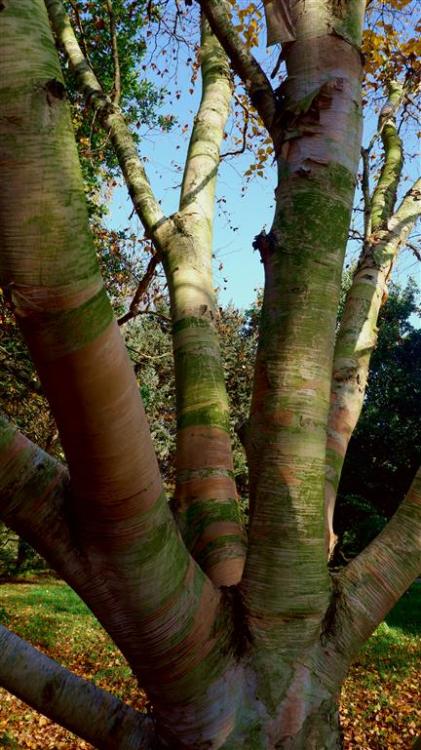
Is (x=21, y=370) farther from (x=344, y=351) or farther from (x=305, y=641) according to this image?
(x=305, y=641)

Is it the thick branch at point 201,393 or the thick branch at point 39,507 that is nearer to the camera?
the thick branch at point 39,507

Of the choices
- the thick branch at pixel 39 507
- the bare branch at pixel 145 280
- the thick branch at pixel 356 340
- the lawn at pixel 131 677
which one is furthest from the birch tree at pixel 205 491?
the lawn at pixel 131 677

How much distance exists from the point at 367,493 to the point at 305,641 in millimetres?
18539

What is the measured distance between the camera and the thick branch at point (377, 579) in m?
1.63

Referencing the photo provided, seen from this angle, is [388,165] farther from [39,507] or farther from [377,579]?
[39,507]

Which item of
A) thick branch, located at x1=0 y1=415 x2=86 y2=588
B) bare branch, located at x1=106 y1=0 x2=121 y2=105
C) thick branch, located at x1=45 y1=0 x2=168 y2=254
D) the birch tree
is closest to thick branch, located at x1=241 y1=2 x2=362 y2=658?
the birch tree

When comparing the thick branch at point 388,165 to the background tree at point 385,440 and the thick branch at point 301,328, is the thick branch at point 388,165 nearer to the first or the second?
the thick branch at point 301,328

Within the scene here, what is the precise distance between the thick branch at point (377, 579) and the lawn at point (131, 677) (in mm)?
4236

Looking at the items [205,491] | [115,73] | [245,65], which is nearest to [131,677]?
[205,491]

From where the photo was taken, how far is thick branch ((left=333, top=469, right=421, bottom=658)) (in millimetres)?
1632

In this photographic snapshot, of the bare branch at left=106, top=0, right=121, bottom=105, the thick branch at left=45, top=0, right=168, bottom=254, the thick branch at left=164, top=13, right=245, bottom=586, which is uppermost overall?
the bare branch at left=106, top=0, right=121, bottom=105

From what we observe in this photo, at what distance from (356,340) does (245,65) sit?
1.30 m

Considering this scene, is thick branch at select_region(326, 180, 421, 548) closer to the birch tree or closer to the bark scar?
the birch tree

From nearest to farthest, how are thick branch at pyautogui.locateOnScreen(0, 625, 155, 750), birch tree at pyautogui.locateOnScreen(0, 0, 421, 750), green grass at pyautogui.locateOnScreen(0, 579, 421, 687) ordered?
birch tree at pyautogui.locateOnScreen(0, 0, 421, 750) < thick branch at pyautogui.locateOnScreen(0, 625, 155, 750) < green grass at pyautogui.locateOnScreen(0, 579, 421, 687)
